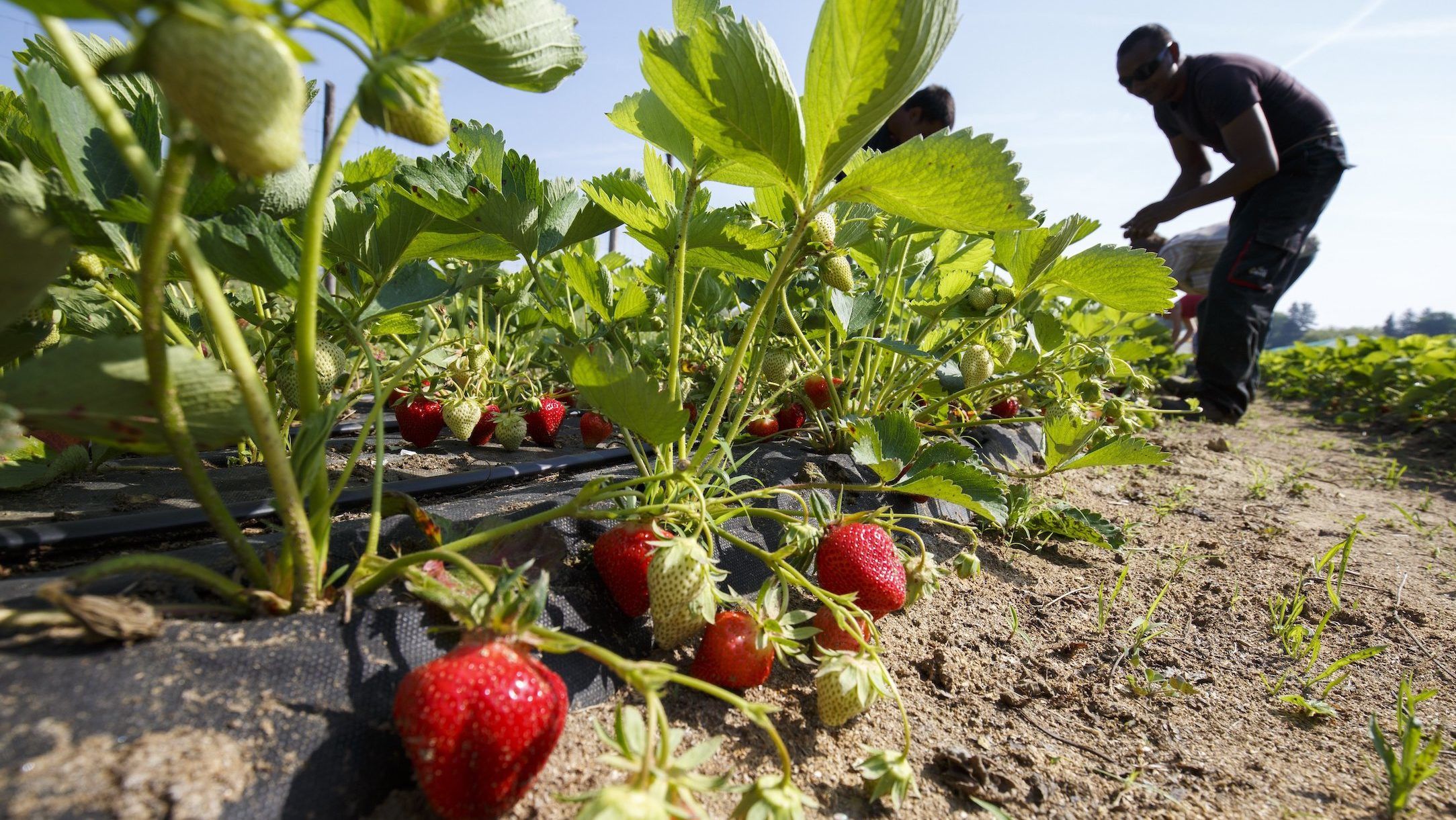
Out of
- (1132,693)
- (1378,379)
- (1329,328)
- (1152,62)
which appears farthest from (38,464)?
(1329,328)

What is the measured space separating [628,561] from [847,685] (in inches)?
10.1

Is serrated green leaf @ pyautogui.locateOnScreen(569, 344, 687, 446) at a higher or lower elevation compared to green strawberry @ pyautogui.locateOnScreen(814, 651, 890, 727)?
higher

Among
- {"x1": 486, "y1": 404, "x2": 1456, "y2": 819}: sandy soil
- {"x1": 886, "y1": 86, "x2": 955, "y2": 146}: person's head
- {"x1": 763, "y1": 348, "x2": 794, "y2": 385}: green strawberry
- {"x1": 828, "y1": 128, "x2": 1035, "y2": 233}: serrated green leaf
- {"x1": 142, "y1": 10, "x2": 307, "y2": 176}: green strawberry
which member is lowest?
{"x1": 486, "y1": 404, "x2": 1456, "y2": 819}: sandy soil

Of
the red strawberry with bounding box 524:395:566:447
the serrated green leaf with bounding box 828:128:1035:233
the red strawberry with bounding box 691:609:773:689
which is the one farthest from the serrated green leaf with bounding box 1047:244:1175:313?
the red strawberry with bounding box 524:395:566:447

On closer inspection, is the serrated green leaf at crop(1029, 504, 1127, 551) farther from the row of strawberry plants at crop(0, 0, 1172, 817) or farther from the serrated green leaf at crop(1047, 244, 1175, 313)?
the serrated green leaf at crop(1047, 244, 1175, 313)

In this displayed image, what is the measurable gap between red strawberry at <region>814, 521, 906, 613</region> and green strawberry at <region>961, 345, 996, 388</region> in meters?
0.90

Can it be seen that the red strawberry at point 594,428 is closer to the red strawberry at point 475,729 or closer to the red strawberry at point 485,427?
the red strawberry at point 485,427

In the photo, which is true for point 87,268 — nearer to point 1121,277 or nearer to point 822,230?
point 822,230

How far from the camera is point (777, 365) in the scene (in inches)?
65.1

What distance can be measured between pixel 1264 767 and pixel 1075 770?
233mm

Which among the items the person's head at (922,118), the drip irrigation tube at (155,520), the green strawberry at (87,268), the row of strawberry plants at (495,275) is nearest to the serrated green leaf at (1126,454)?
the row of strawberry plants at (495,275)

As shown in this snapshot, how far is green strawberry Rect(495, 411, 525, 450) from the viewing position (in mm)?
1674

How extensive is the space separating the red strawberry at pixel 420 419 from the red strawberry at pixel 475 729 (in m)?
1.08

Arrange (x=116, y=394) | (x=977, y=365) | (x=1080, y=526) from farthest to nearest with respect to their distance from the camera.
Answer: (x=977, y=365) < (x=1080, y=526) < (x=116, y=394)
